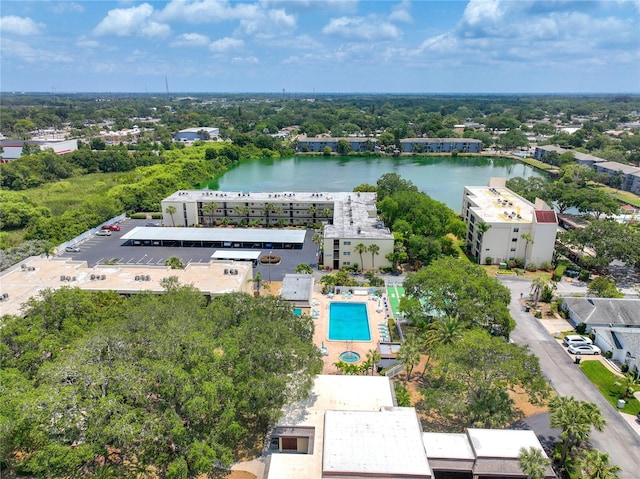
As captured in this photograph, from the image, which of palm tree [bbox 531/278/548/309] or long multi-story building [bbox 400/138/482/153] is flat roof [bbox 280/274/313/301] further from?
long multi-story building [bbox 400/138/482/153]

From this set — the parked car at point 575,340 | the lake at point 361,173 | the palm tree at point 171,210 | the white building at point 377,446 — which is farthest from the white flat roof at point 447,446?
the lake at point 361,173

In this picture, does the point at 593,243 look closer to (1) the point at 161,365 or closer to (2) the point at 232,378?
(2) the point at 232,378

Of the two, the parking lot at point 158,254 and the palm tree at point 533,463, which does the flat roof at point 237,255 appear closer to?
the parking lot at point 158,254

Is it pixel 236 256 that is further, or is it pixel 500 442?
pixel 236 256

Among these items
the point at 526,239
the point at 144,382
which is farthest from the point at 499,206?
the point at 144,382

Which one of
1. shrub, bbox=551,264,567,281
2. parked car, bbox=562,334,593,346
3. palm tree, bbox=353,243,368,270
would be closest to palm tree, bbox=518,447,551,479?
parked car, bbox=562,334,593,346

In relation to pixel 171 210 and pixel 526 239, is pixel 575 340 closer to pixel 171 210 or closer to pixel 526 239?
pixel 526 239
